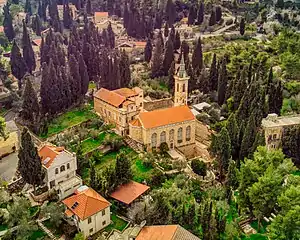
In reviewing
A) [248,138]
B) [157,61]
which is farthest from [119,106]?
[157,61]

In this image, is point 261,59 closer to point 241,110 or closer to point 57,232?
point 241,110

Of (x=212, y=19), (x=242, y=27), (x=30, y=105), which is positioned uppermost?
(x=212, y=19)

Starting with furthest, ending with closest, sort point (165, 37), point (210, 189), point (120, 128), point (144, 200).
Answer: point (165, 37) → point (120, 128) → point (210, 189) → point (144, 200)

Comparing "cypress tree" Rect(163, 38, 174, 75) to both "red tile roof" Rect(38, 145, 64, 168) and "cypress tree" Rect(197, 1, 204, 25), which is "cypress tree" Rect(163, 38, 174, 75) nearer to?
"cypress tree" Rect(197, 1, 204, 25)

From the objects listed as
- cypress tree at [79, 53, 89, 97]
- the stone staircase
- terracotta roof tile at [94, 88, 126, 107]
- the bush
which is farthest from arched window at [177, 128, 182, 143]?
cypress tree at [79, 53, 89, 97]

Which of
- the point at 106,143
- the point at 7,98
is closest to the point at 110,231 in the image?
the point at 106,143

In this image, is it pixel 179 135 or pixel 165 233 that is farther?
pixel 179 135

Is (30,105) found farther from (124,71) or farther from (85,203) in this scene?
(85,203)
